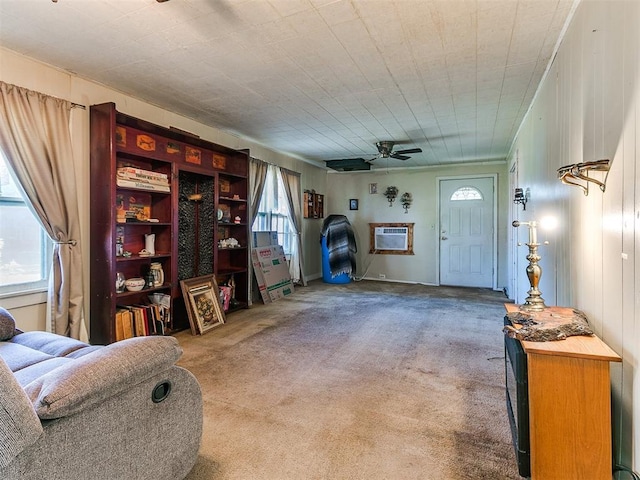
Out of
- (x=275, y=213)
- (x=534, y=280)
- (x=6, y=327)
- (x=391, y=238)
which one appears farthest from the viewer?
(x=391, y=238)

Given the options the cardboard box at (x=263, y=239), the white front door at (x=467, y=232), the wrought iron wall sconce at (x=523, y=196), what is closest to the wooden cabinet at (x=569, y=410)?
the wrought iron wall sconce at (x=523, y=196)

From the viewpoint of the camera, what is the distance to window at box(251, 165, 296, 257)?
557cm

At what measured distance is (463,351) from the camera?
10.1 ft

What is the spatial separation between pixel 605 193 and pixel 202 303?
362cm

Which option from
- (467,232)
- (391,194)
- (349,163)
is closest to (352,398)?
(349,163)

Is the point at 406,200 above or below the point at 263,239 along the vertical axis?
above

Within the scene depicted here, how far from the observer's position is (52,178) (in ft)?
8.92

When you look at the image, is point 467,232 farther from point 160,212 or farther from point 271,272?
point 160,212

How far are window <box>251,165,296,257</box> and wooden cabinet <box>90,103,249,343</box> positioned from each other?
0.82m

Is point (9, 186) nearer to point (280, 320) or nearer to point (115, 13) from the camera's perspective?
point (115, 13)

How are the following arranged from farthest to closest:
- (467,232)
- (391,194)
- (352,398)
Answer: (391,194) → (467,232) → (352,398)

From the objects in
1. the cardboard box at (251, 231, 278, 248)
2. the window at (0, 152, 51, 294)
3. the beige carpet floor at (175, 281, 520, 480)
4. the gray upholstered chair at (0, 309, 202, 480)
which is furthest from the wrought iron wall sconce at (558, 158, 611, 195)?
the cardboard box at (251, 231, 278, 248)

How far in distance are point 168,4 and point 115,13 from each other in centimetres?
38

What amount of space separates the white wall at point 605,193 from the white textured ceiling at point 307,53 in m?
0.48
